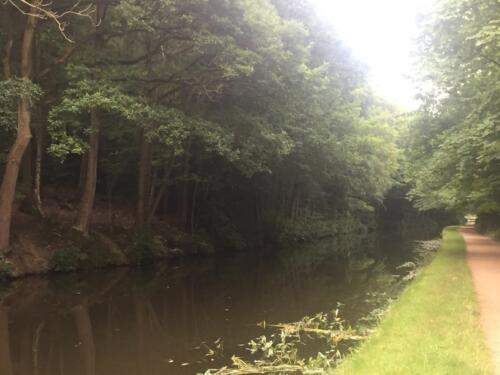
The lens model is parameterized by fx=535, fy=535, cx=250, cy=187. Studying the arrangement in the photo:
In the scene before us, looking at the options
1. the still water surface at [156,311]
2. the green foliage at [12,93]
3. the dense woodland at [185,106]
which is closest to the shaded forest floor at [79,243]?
the dense woodland at [185,106]

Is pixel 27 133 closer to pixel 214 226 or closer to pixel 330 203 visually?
pixel 214 226

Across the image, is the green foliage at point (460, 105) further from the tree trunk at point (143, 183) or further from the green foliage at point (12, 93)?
the green foliage at point (12, 93)

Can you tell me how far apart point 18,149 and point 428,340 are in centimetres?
1471

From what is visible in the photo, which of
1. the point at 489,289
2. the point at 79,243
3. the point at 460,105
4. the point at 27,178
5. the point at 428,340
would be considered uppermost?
the point at 460,105

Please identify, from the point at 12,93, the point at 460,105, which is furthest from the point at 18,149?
the point at 460,105

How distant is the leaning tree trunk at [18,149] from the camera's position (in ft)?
57.8

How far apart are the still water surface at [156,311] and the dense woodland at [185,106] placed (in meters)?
4.20

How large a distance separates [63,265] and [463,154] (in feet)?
50.1

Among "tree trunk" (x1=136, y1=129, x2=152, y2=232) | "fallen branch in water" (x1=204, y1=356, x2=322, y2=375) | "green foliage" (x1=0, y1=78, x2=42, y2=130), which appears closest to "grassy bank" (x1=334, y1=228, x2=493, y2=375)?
"fallen branch in water" (x1=204, y1=356, x2=322, y2=375)

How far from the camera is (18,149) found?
58.3ft

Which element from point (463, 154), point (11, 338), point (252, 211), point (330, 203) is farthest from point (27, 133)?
point (330, 203)

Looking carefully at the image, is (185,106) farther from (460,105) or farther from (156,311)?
(156,311)

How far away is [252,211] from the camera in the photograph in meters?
36.9

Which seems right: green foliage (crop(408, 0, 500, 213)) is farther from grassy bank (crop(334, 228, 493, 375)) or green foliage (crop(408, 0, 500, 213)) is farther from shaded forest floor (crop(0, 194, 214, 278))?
shaded forest floor (crop(0, 194, 214, 278))
